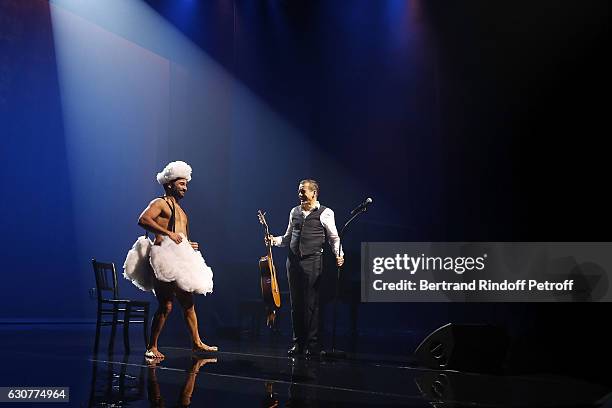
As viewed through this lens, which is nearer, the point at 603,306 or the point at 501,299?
the point at 603,306

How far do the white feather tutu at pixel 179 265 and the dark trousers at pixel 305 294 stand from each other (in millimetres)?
789

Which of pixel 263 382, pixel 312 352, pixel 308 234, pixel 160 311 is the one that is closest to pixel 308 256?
pixel 308 234

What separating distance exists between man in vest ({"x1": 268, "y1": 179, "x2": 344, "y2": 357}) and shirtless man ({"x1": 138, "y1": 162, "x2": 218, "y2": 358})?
0.87m

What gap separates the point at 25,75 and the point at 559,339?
7.34 meters

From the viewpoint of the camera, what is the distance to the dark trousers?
5734 mm

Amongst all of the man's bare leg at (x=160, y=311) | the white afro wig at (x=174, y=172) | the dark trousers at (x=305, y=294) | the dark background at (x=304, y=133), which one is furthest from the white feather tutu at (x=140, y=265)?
the dark background at (x=304, y=133)

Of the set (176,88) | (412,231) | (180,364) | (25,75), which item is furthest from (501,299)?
(25,75)

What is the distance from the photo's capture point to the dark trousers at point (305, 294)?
5734mm

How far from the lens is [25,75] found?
8.88 metres

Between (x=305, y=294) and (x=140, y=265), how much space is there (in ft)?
4.54

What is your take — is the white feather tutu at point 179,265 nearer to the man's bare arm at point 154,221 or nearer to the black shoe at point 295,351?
the man's bare arm at point 154,221

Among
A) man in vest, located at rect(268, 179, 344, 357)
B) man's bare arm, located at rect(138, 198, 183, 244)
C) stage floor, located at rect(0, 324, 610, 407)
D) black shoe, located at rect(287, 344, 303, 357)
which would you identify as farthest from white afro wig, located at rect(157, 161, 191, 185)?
black shoe, located at rect(287, 344, 303, 357)

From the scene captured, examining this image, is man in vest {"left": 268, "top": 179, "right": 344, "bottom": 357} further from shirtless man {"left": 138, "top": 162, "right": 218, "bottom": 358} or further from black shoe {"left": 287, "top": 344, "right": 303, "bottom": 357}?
shirtless man {"left": 138, "top": 162, "right": 218, "bottom": 358}

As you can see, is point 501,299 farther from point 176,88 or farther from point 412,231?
point 176,88
